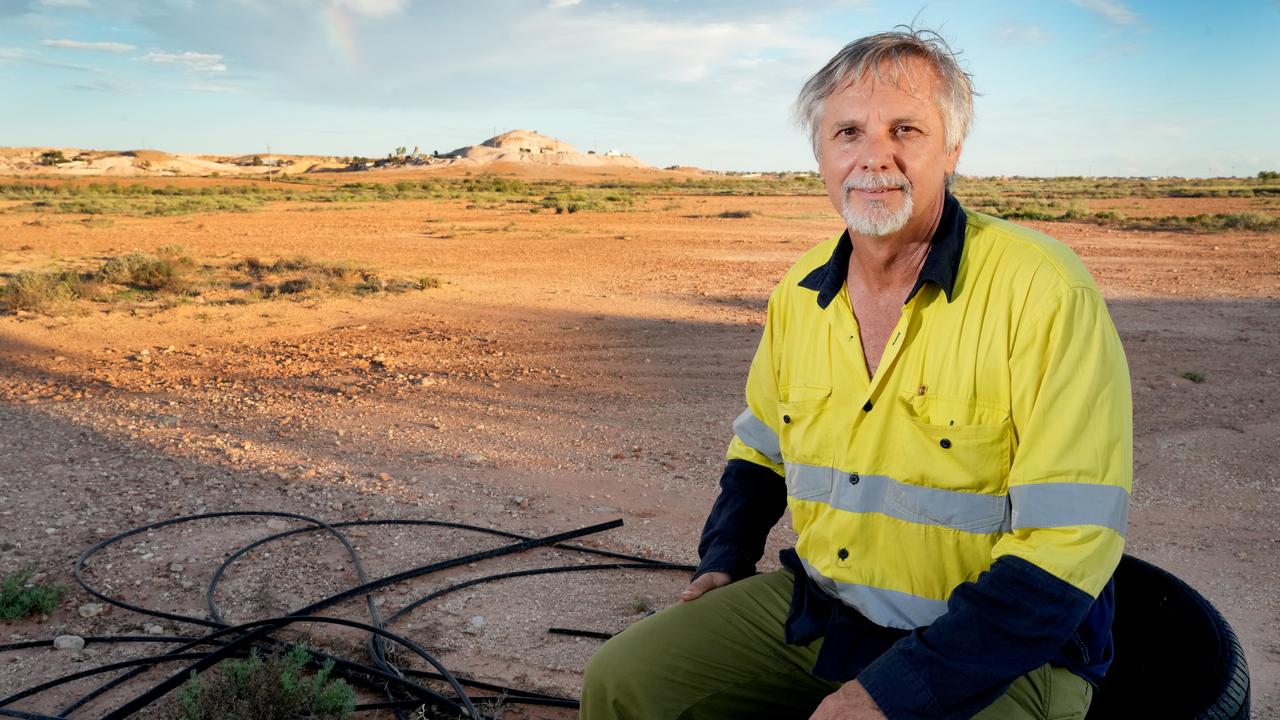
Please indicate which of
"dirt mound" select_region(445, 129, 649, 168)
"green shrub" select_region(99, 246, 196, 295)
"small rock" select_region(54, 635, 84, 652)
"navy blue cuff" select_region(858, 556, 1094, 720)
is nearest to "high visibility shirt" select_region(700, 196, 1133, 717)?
"navy blue cuff" select_region(858, 556, 1094, 720)

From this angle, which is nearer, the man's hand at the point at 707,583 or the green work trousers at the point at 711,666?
the green work trousers at the point at 711,666

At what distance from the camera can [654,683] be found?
2.21 m

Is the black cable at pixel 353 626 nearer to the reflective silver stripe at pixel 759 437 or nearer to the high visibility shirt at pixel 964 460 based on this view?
the reflective silver stripe at pixel 759 437

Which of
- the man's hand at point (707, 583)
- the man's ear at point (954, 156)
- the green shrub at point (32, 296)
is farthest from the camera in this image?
the green shrub at point (32, 296)

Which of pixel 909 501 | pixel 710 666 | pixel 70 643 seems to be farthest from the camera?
pixel 70 643

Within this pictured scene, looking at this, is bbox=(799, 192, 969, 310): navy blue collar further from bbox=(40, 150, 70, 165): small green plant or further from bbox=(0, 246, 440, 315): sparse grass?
bbox=(40, 150, 70, 165): small green plant

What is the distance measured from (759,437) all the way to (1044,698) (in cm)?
92

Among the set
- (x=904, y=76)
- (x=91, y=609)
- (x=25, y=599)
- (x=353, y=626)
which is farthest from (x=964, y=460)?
(x=25, y=599)

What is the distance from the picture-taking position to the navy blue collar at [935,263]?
6.66 feet

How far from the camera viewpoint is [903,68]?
2.13m

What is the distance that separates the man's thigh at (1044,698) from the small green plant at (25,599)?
3.58m

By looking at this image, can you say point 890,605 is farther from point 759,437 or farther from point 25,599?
point 25,599

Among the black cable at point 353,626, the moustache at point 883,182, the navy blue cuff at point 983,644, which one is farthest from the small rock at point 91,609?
the moustache at point 883,182

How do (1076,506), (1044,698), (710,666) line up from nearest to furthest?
1. (1076,506)
2. (1044,698)
3. (710,666)
